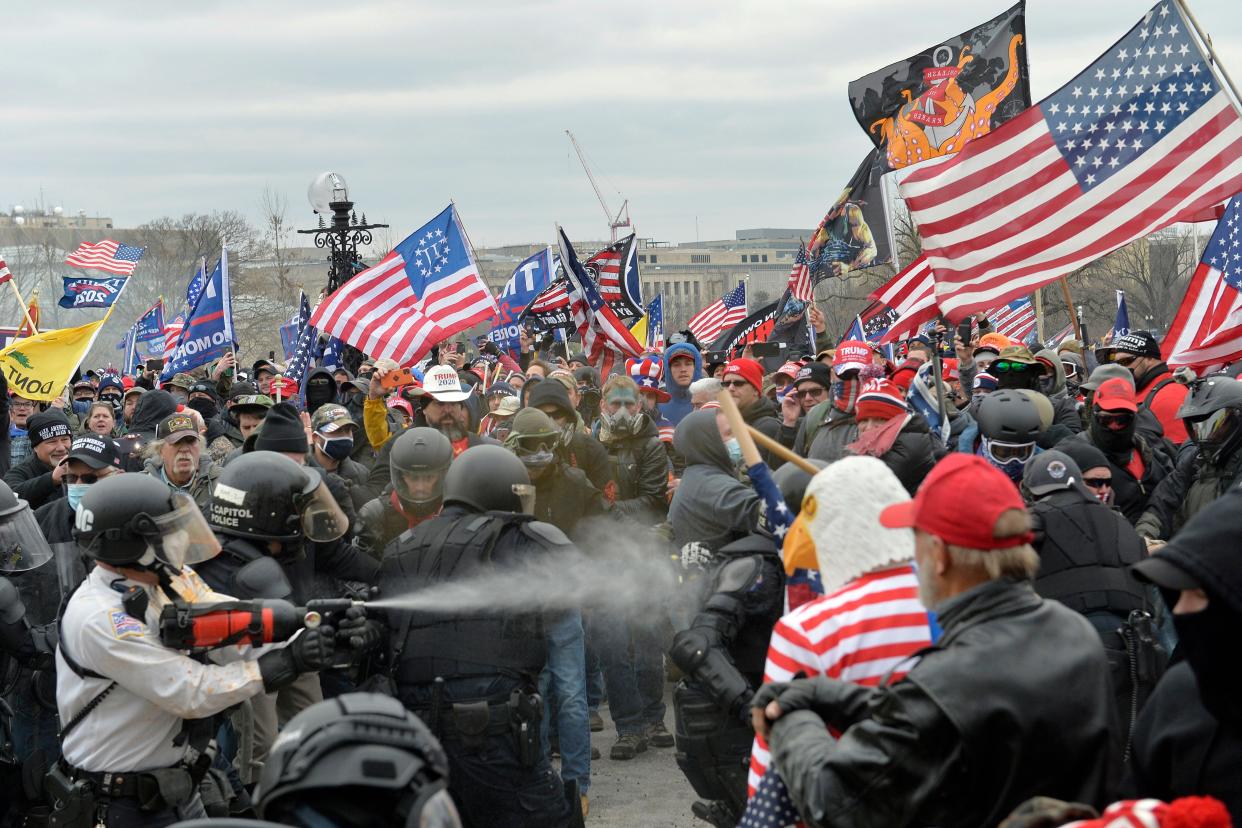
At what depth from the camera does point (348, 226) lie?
69.2 feet

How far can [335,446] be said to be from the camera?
9.13 m

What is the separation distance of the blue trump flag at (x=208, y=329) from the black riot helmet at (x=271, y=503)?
11.0 m

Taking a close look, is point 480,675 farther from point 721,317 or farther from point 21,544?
point 721,317

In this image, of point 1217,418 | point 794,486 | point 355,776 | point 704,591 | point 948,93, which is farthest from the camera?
point 948,93

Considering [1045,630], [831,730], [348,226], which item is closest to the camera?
[1045,630]

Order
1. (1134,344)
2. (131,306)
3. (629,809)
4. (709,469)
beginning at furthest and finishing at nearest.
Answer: (131,306) < (1134,344) < (629,809) < (709,469)

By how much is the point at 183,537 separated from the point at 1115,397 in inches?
222

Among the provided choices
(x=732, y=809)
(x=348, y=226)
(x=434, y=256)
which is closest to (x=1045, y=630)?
(x=732, y=809)

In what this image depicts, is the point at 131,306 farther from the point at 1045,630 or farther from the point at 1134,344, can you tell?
the point at 1045,630

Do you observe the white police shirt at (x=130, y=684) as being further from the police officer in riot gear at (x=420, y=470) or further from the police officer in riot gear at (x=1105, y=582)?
the police officer in riot gear at (x=1105, y=582)

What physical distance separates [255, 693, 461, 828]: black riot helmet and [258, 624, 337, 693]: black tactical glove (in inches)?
86.0

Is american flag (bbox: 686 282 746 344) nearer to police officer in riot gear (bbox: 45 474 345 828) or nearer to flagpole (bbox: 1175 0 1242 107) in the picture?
flagpole (bbox: 1175 0 1242 107)

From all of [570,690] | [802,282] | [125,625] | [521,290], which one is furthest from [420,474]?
[521,290]

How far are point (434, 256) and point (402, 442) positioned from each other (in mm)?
7996
